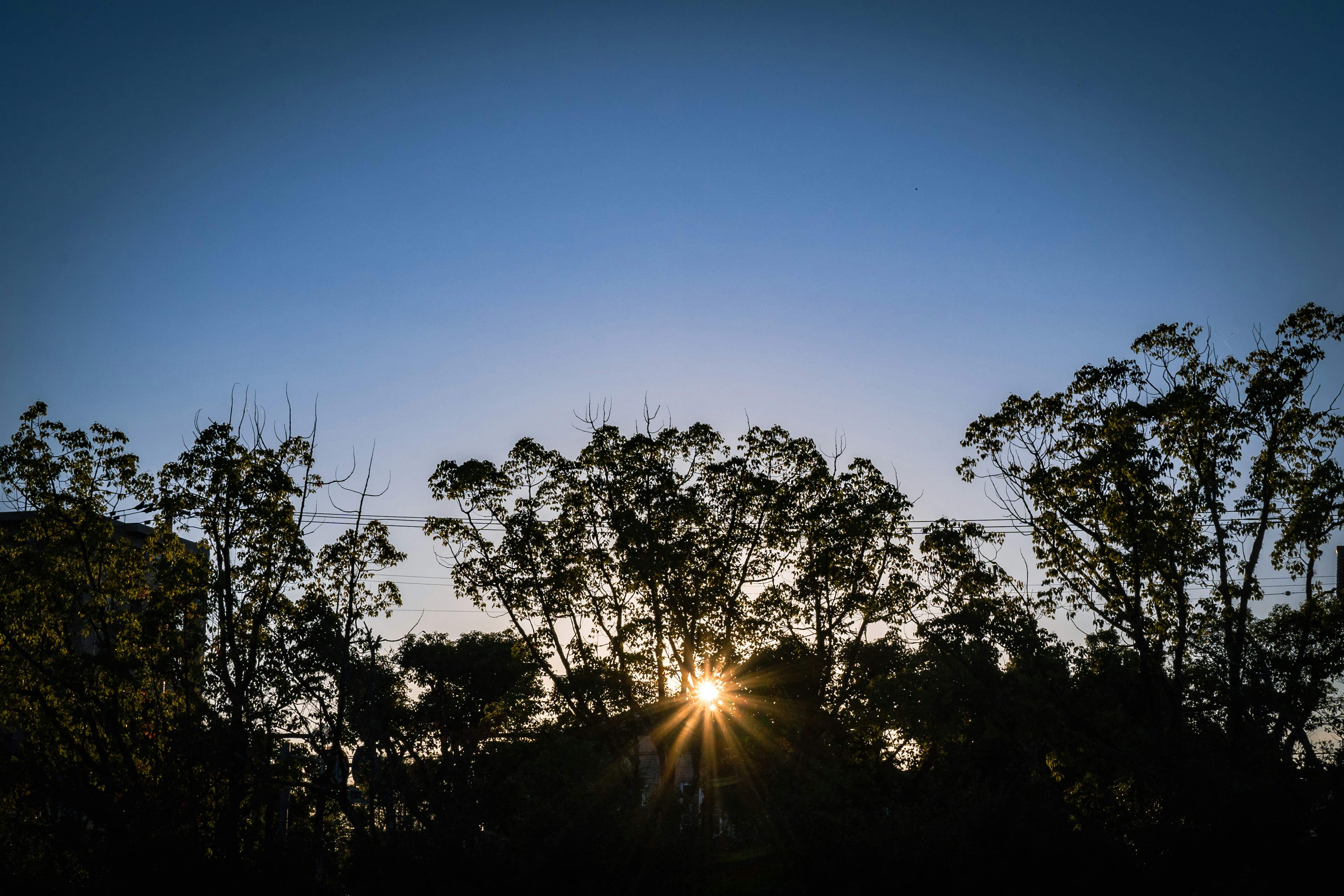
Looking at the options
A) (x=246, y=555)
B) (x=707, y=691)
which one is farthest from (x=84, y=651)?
(x=707, y=691)

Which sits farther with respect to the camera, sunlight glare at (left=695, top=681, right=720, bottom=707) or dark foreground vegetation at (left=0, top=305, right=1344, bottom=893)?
sunlight glare at (left=695, top=681, right=720, bottom=707)

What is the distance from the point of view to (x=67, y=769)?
55.6 feet

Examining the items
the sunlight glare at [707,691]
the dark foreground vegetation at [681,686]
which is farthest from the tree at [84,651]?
the sunlight glare at [707,691]

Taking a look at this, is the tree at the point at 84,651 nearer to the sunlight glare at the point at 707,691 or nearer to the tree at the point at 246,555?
the tree at the point at 246,555

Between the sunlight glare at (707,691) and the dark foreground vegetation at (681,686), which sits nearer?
the dark foreground vegetation at (681,686)

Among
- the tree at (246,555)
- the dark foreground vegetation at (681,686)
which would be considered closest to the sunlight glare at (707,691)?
the dark foreground vegetation at (681,686)

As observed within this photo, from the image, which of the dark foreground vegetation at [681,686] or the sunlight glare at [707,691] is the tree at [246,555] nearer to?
the dark foreground vegetation at [681,686]

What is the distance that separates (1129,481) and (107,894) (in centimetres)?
1852

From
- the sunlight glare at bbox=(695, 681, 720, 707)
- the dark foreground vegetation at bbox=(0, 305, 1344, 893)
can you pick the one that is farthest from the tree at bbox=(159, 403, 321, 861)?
the sunlight glare at bbox=(695, 681, 720, 707)

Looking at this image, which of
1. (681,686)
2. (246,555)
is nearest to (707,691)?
(681,686)

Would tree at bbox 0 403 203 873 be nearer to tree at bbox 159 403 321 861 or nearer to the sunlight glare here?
tree at bbox 159 403 321 861

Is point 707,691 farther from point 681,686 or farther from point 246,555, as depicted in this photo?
point 246,555

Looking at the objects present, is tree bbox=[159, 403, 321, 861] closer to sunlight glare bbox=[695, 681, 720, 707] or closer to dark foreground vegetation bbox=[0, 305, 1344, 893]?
dark foreground vegetation bbox=[0, 305, 1344, 893]

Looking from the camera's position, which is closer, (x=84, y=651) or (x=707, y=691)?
(x=84, y=651)
